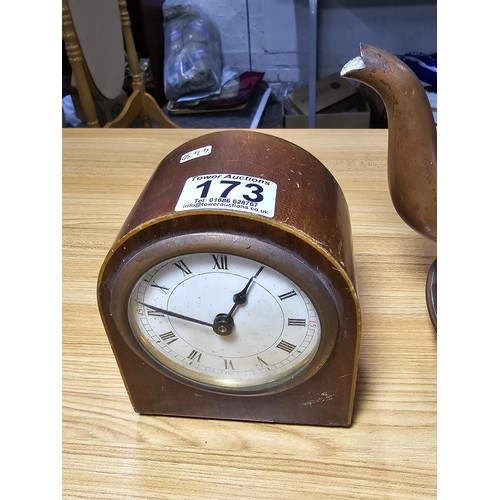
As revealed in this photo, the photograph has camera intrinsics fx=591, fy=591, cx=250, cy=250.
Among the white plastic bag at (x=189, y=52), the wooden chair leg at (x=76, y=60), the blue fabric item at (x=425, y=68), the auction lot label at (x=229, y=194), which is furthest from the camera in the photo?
the white plastic bag at (x=189, y=52)

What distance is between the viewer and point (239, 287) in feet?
1.69

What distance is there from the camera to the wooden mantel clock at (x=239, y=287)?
0.49 meters

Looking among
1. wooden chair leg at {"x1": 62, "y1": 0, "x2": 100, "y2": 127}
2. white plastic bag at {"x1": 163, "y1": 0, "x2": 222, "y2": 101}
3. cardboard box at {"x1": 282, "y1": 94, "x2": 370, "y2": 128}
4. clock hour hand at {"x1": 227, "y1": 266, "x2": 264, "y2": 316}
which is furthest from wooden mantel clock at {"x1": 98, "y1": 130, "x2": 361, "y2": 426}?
white plastic bag at {"x1": 163, "y1": 0, "x2": 222, "y2": 101}

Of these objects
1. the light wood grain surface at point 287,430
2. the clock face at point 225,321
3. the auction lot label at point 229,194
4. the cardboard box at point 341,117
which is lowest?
the cardboard box at point 341,117

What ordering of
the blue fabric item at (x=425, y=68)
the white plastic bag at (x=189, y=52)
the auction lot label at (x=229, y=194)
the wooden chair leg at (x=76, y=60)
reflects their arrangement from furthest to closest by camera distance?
the white plastic bag at (x=189, y=52) → the blue fabric item at (x=425, y=68) → the wooden chair leg at (x=76, y=60) → the auction lot label at (x=229, y=194)

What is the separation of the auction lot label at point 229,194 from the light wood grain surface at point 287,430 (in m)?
0.26

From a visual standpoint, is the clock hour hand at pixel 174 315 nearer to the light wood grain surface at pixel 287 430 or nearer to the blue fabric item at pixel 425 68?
the light wood grain surface at pixel 287 430

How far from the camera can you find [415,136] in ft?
1.95

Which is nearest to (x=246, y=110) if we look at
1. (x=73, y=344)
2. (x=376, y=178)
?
(x=376, y=178)

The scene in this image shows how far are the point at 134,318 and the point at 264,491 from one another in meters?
0.21

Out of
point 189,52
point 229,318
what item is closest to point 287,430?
point 229,318

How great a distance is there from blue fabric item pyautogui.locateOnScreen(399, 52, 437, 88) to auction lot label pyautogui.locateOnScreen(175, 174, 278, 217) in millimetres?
1418

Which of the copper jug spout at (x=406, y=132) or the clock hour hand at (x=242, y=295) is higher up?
the copper jug spout at (x=406, y=132)

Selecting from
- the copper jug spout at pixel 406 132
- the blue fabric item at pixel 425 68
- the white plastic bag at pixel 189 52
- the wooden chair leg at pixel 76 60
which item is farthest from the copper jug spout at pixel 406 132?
the white plastic bag at pixel 189 52
